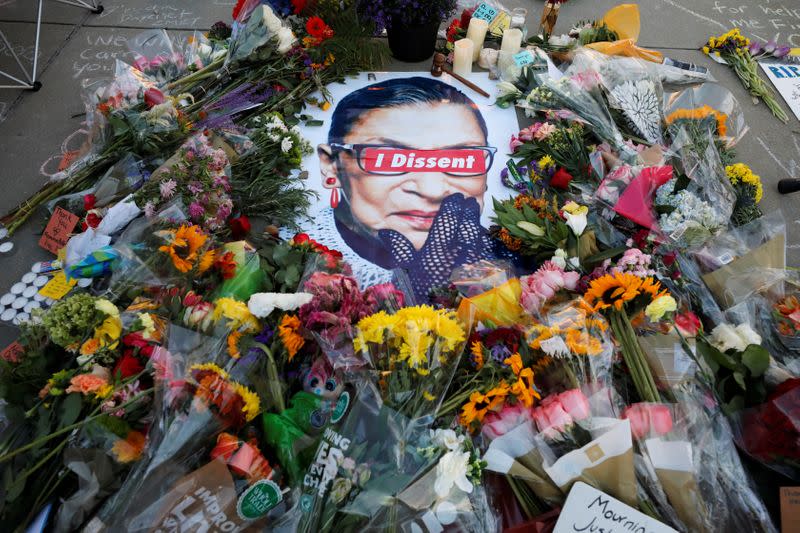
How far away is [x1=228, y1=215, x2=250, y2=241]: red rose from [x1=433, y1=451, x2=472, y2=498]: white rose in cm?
128

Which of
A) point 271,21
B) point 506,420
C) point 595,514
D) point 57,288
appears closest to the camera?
point 595,514

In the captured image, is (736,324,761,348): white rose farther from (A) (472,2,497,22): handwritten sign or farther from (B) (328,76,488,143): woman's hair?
(A) (472,2,497,22): handwritten sign

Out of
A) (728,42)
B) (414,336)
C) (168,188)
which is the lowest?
(168,188)

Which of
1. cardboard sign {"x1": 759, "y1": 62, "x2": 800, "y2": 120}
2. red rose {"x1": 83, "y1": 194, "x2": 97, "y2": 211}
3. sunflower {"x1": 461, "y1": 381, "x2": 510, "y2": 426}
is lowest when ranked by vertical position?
red rose {"x1": 83, "y1": 194, "x2": 97, "y2": 211}

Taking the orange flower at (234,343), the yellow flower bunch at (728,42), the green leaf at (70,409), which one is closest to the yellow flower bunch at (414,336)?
the orange flower at (234,343)

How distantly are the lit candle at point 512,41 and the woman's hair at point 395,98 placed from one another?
1.23ft

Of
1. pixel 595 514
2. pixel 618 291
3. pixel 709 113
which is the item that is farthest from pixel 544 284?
pixel 709 113

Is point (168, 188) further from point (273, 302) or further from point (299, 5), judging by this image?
point (299, 5)

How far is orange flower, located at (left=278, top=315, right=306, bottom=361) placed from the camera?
1.45m

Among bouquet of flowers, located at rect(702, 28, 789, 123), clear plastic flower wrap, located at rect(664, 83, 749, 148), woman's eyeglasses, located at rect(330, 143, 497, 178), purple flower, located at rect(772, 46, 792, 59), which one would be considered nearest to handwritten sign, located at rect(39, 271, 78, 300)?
woman's eyeglasses, located at rect(330, 143, 497, 178)

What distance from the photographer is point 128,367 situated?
1390 millimetres

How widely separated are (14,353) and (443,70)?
7.84 feet

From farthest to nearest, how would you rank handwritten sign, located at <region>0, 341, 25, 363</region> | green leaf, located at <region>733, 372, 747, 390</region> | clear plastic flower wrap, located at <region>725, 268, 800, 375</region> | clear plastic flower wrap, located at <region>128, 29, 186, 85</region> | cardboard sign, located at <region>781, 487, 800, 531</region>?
clear plastic flower wrap, located at <region>128, 29, 186, 85</region>
clear plastic flower wrap, located at <region>725, 268, 800, 375</region>
handwritten sign, located at <region>0, 341, 25, 363</region>
green leaf, located at <region>733, 372, 747, 390</region>
cardboard sign, located at <region>781, 487, 800, 531</region>

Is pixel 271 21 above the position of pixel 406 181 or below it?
above
